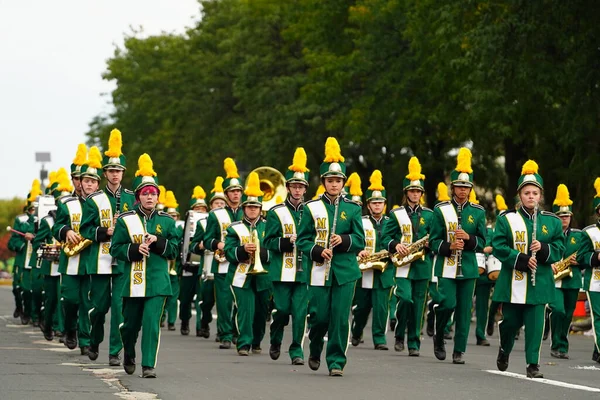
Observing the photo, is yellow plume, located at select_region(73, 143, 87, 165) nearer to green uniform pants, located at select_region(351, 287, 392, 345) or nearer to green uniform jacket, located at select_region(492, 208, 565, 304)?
green uniform pants, located at select_region(351, 287, 392, 345)

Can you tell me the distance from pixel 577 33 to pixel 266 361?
15.8 metres

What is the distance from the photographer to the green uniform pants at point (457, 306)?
1758 cm

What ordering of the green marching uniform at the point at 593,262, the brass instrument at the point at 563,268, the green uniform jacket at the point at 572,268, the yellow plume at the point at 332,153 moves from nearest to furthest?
the yellow plume at the point at 332,153 < the green marching uniform at the point at 593,262 < the brass instrument at the point at 563,268 < the green uniform jacket at the point at 572,268

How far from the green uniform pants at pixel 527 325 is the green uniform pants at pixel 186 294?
30.6ft

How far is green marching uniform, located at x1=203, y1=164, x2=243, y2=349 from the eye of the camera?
2044 centimetres

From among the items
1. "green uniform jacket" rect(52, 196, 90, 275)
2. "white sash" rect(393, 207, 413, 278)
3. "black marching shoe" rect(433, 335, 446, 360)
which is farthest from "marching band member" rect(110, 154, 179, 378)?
"white sash" rect(393, 207, 413, 278)

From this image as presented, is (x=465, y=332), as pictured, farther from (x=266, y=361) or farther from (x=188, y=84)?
(x=188, y=84)

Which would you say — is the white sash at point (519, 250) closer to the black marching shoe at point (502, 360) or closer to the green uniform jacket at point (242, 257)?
the black marching shoe at point (502, 360)

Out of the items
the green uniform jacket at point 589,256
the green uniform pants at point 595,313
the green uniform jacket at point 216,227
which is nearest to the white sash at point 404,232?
the green uniform jacket at point 216,227

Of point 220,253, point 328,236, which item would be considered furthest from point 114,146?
point 220,253

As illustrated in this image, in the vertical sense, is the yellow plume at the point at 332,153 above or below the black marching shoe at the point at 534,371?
above

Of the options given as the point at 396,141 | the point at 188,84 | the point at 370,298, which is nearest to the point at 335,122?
the point at 396,141

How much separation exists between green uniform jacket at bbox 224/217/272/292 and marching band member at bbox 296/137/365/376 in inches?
132

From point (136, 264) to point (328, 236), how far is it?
1947mm
